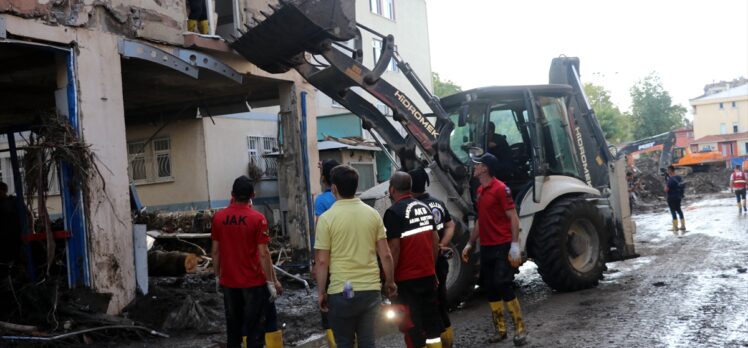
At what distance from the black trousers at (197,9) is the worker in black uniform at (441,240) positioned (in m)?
6.46

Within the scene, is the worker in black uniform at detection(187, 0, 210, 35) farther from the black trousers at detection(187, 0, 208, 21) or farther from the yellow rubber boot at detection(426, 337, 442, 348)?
the yellow rubber boot at detection(426, 337, 442, 348)

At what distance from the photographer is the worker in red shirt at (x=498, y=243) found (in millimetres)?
6703

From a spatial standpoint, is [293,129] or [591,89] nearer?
[293,129]

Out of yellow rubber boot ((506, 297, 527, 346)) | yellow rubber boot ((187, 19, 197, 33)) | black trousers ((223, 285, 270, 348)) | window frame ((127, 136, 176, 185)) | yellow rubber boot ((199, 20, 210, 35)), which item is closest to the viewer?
black trousers ((223, 285, 270, 348))

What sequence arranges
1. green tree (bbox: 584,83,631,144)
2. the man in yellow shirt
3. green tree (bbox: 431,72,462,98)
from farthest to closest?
green tree (bbox: 584,83,631,144) → green tree (bbox: 431,72,462,98) → the man in yellow shirt

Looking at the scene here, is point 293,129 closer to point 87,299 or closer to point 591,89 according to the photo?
point 87,299

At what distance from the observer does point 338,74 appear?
8398mm

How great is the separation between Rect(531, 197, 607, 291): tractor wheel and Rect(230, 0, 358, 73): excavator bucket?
3.51 meters

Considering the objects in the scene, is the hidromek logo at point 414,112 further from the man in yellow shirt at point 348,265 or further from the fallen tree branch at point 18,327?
the fallen tree branch at point 18,327

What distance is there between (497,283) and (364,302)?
2246 millimetres

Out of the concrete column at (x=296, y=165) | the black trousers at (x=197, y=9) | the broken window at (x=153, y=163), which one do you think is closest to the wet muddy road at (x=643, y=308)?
the concrete column at (x=296, y=165)

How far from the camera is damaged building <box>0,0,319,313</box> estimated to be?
26.6 feet

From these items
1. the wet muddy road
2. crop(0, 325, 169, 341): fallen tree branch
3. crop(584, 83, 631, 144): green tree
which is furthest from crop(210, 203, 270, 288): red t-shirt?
crop(584, 83, 631, 144): green tree

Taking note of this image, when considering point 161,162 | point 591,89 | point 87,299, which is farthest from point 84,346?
point 591,89
